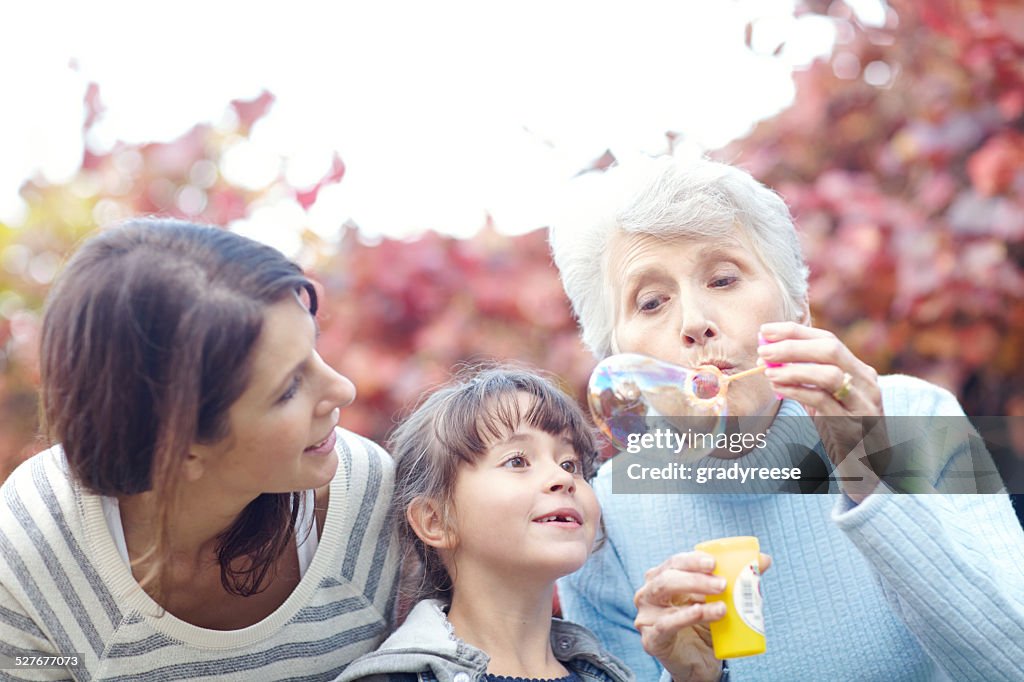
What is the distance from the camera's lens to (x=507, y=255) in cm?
315

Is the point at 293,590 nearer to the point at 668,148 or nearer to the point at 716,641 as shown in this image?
the point at 716,641

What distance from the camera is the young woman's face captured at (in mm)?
1735

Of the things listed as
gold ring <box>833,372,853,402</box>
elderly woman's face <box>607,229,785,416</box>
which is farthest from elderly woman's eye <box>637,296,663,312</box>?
gold ring <box>833,372,853,402</box>

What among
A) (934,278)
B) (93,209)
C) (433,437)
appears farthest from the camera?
(93,209)

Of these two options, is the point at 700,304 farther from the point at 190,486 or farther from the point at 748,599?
the point at 190,486

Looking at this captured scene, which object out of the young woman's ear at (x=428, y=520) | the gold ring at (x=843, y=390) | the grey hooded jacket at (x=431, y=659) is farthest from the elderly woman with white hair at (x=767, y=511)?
the young woman's ear at (x=428, y=520)

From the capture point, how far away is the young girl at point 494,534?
194cm

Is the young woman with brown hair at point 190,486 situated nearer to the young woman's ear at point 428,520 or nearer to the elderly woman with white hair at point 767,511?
the young woman's ear at point 428,520

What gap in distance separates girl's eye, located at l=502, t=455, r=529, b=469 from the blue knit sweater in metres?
0.40

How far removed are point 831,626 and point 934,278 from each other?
3.61ft

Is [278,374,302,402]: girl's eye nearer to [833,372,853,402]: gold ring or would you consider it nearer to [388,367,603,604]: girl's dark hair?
[388,367,603,604]: girl's dark hair

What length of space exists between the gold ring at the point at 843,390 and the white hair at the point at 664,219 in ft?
1.61

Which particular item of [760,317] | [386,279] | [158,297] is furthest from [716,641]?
[386,279]

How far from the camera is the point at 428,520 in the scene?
211 cm
